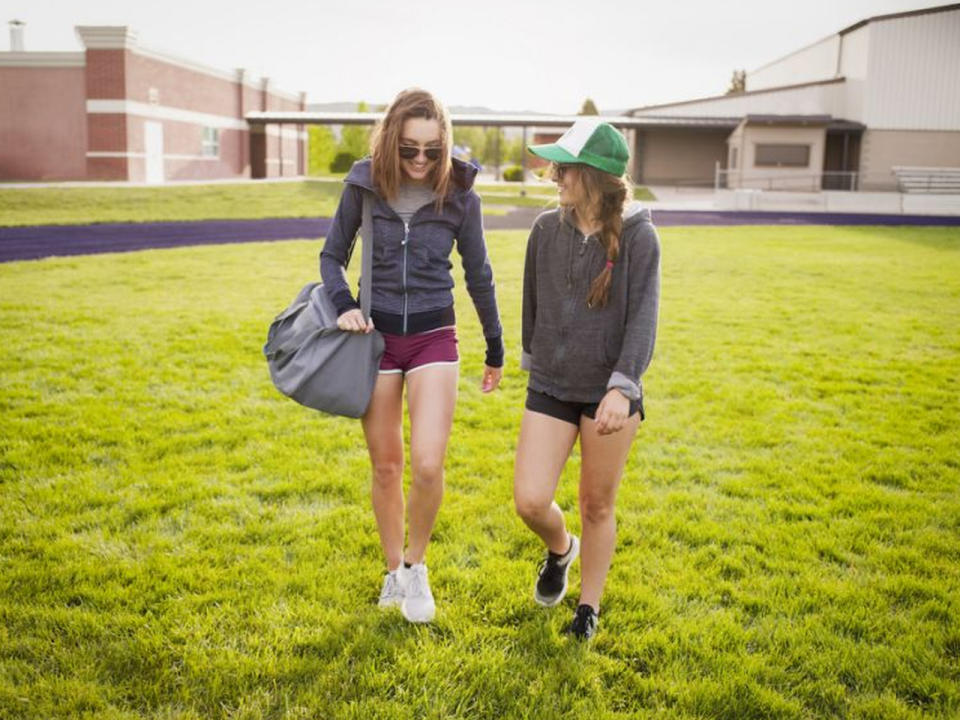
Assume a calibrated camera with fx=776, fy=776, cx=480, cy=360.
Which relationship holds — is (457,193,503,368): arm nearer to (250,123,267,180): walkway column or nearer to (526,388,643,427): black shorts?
(526,388,643,427): black shorts

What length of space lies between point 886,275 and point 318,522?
12.6 metres

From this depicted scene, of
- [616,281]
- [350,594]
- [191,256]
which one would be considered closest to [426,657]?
[350,594]

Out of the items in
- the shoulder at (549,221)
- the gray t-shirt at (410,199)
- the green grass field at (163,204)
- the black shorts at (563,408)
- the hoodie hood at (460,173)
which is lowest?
the black shorts at (563,408)

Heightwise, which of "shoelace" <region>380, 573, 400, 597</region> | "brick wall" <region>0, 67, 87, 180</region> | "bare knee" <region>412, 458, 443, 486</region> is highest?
"brick wall" <region>0, 67, 87, 180</region>

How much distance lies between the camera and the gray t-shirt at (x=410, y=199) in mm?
3121

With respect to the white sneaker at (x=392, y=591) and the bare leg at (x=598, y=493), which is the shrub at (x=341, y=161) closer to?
the white sneaker at (x=392, y=591)

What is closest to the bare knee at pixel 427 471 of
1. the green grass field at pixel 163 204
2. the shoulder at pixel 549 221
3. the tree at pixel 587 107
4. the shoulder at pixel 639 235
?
the shoulder at pixel 549 221

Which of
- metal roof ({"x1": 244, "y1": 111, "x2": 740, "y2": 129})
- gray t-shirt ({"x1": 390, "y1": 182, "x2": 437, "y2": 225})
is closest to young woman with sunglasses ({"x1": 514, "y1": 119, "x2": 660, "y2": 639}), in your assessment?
gray t-shirt ({"x1": 390, "y1": 182, "x2": 437, "y2": 225})

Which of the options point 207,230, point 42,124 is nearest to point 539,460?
point 207,230

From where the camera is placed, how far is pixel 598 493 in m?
3.06

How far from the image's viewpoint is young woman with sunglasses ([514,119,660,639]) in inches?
113

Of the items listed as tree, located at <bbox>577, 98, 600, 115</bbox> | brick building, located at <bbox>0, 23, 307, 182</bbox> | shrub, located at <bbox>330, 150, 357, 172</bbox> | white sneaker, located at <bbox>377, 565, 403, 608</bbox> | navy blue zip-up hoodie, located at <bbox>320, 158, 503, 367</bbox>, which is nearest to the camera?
navy blue zip-up hoodie, located at <bbox>320, 158, 503, 367</bbox>

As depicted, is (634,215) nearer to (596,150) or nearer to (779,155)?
(596,150)

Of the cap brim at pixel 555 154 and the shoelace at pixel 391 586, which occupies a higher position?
the cap brim at pixel 555 154
